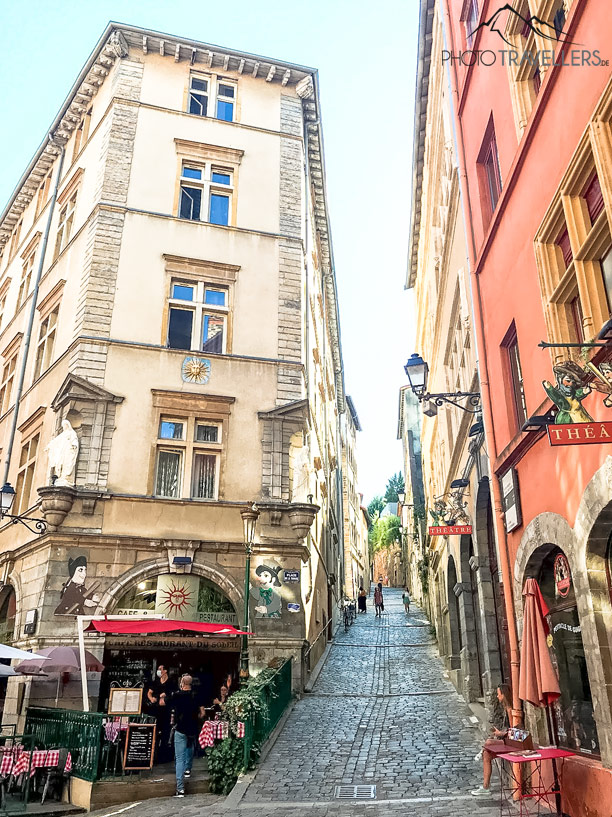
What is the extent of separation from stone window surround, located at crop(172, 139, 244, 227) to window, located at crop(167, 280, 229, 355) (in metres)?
2.77

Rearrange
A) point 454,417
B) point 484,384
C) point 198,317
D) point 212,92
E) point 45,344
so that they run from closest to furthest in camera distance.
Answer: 1. point 484,384
2. point 454,417
3. point 198,317
4. point 45,344
5. point 212,92

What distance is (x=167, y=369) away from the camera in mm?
19922

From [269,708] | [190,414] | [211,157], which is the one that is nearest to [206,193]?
Answer: [211,157]

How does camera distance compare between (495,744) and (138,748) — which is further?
(138,748)

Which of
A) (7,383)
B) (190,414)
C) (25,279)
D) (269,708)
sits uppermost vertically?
(25,279)

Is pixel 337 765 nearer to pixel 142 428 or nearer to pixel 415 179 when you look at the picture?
pixel 142 428

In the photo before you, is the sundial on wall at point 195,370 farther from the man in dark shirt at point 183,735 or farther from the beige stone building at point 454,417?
the man in dark shirt at point 183,735

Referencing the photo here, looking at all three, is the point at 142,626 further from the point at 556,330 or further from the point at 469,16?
the point at 469,16

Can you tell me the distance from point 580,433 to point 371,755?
27.5 feet

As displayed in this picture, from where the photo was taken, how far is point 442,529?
561 inches

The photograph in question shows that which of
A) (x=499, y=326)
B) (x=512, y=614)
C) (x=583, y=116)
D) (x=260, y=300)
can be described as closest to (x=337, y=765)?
(x=512, y=614)

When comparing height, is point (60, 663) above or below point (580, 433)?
below

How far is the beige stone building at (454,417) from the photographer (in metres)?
14.1

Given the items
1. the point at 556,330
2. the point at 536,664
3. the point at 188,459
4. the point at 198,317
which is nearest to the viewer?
the point at 536,664
